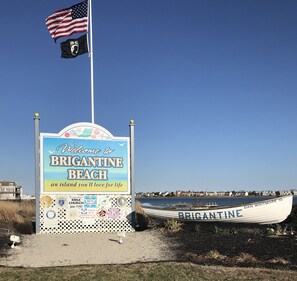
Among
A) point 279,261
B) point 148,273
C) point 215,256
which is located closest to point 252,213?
point 215,256

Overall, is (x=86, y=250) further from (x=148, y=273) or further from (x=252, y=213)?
(x=252, y=213)

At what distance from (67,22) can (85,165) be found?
6.39 meters

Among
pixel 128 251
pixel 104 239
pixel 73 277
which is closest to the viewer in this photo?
pixel 73 277

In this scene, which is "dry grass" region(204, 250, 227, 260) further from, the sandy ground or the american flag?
the american flag

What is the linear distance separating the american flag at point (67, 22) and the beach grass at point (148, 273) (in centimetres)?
1161

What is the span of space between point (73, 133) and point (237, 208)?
23.0 feet

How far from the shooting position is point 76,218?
53.1 ft

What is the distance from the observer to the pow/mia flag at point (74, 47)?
18234 millimetres

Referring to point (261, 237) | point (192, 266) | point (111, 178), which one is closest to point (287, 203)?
point (261, 237)

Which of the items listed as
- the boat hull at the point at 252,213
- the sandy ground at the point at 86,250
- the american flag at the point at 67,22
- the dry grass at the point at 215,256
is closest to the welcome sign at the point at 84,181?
the sandy ground at the point at 86,250

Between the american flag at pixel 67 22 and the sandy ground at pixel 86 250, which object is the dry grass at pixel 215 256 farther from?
the american flag at pixel 67 22

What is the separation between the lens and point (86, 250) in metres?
12.3

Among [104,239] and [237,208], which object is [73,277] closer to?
[104,239]

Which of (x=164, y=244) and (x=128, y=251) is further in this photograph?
(x=164, y=244)
